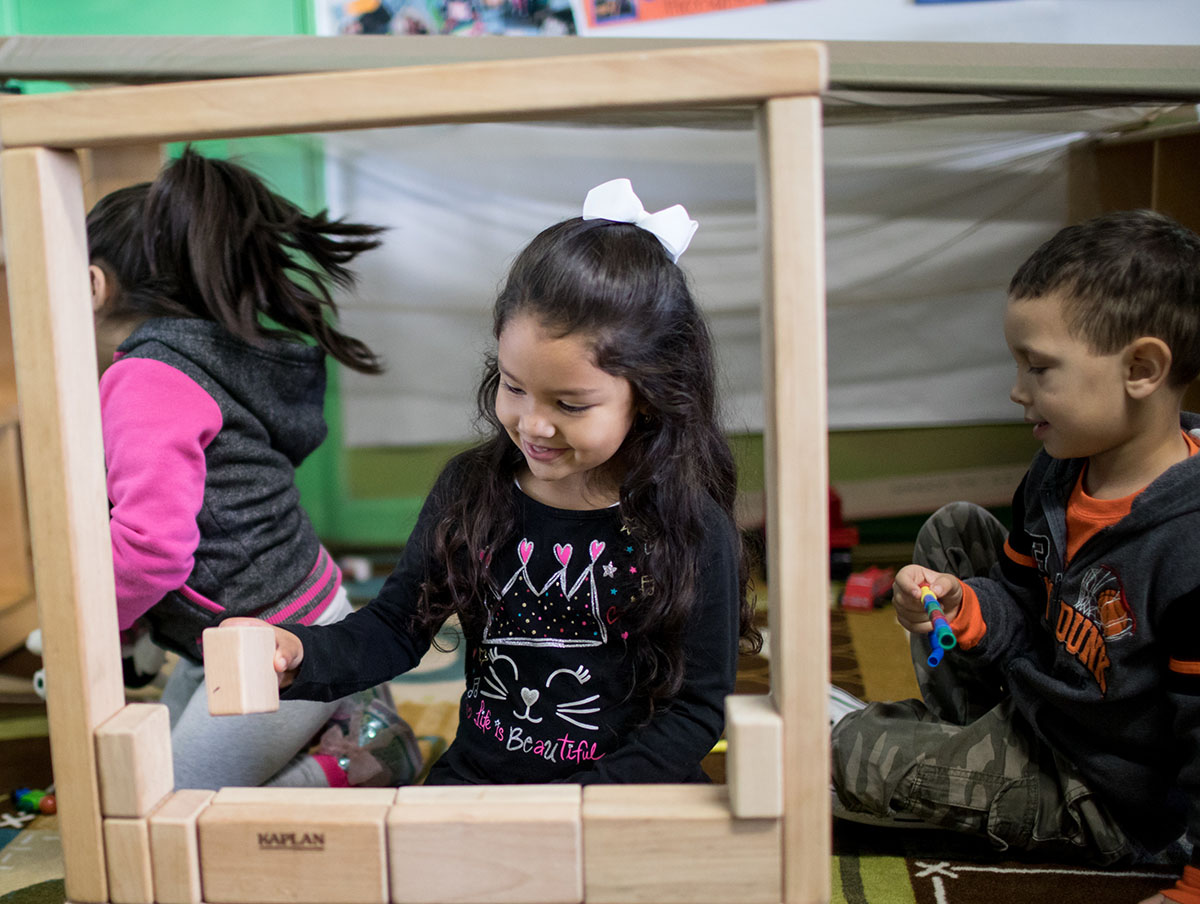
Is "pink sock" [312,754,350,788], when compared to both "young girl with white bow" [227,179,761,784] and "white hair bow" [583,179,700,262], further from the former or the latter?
"white hair bow" [583,179,700,262]

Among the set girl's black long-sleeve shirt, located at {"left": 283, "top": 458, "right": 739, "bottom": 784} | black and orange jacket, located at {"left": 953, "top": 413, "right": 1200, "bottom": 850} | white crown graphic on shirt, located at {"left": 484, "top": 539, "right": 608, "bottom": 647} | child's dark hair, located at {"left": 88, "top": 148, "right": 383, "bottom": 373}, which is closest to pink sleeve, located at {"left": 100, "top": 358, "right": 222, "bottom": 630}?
child's dark hair, located at {"left": 88, "top": 148, "right": 383, "bottom": 373}

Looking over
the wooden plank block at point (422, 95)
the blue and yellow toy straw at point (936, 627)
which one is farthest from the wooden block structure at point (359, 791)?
the blue and yellow toy straw at point (936, 627)

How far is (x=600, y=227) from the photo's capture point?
0.75 metres

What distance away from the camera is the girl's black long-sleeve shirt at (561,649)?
760 millimetres

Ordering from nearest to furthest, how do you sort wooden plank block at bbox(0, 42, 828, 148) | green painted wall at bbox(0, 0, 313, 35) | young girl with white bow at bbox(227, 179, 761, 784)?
wooden plank block at bbox(0, 42, 828, 148)
young girl with white bow at bbox(227, 179, 761, 784)
green painted wall at bbox(0, 0, 313, 35)

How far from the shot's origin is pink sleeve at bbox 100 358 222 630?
2.87 ft

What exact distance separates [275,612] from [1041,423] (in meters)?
0.75

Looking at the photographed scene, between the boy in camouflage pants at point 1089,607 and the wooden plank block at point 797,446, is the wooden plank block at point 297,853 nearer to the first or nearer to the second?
the wooden plank block at point 797,446

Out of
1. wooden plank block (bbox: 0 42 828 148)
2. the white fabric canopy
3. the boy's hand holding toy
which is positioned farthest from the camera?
the white fabric canopy

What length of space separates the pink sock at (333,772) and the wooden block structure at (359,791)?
0.47m

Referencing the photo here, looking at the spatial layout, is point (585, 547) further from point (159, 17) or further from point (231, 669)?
point (159, 17)

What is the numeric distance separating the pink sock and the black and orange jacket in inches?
24.6

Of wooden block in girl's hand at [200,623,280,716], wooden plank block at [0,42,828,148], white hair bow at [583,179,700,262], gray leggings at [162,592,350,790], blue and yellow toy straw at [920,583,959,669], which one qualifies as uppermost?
wooden plank block at [0,42,828,148]

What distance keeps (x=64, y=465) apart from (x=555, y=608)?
0.38m
